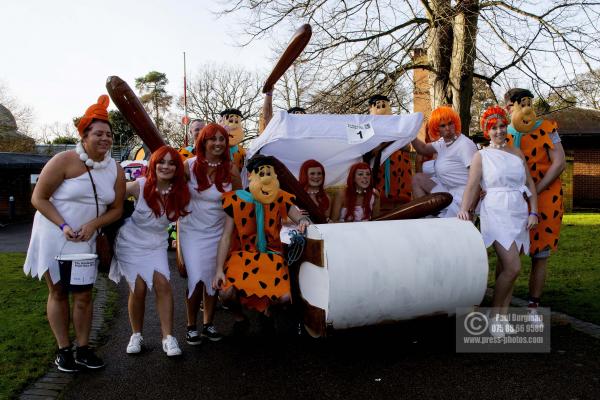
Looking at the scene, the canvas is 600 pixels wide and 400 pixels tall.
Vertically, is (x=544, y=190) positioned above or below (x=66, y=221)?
above

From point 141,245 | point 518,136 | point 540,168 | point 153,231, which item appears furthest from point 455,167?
point 141,245

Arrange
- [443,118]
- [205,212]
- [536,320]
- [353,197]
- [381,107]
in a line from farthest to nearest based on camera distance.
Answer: [381,107]
[353,197]
[443,118]
[536,320]
[205,212]

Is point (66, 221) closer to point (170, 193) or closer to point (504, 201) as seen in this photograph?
point (170, 193)

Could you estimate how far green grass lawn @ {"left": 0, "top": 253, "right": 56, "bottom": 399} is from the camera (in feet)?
11.4

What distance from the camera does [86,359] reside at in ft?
11.8

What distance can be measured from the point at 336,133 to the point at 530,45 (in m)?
5.48

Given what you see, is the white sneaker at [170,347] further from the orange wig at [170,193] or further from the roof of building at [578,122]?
the roof of building at [578,122]

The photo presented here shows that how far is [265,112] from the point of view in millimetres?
5242

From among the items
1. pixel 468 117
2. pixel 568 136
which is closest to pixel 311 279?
pixel 468 117

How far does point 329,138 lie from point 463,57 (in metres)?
4.35

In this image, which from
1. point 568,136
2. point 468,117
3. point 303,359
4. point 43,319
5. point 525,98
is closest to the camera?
point 303,359

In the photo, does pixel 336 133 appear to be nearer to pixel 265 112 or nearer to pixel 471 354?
pixel 265 112

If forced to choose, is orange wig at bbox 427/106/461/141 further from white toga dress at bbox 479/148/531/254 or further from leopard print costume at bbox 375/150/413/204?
leopard print costume at bbox 375/150/413/204

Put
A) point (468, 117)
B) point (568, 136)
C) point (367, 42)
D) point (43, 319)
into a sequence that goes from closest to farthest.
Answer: point (43, 319)
point (468, 117)
point (367, 42)
point (568, 136)
